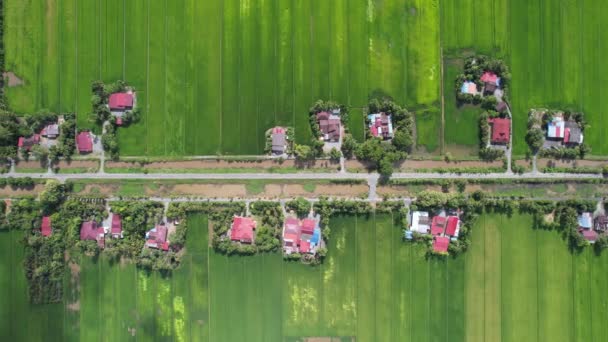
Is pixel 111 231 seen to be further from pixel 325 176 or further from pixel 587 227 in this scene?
pixel 587 227

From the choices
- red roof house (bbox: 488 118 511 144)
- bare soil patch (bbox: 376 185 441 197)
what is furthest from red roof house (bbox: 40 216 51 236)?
red roof house (bbox: 488 118 511 144)

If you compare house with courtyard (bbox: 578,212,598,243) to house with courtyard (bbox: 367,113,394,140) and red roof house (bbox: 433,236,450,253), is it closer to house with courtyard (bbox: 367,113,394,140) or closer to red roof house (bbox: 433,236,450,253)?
red roof house (bbox: 433,236,450,253)

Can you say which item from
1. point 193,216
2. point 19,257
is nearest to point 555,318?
point 193,216

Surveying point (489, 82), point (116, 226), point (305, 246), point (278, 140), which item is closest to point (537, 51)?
point (489, 82)

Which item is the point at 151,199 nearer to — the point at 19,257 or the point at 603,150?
the point at 19,257

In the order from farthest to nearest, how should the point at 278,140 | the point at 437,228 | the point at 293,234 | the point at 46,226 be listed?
the point at 46,226
the point at 278,140
the point at 437,228
the point at 293,234

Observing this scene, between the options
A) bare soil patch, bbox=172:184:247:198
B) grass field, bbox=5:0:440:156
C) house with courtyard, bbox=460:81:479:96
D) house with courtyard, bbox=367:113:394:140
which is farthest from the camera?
grass field, bbox=5:0:440:156

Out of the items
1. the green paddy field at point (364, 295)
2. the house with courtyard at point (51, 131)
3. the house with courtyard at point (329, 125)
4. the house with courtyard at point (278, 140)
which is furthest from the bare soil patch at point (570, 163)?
the house with courtyard at point (51, 131)
